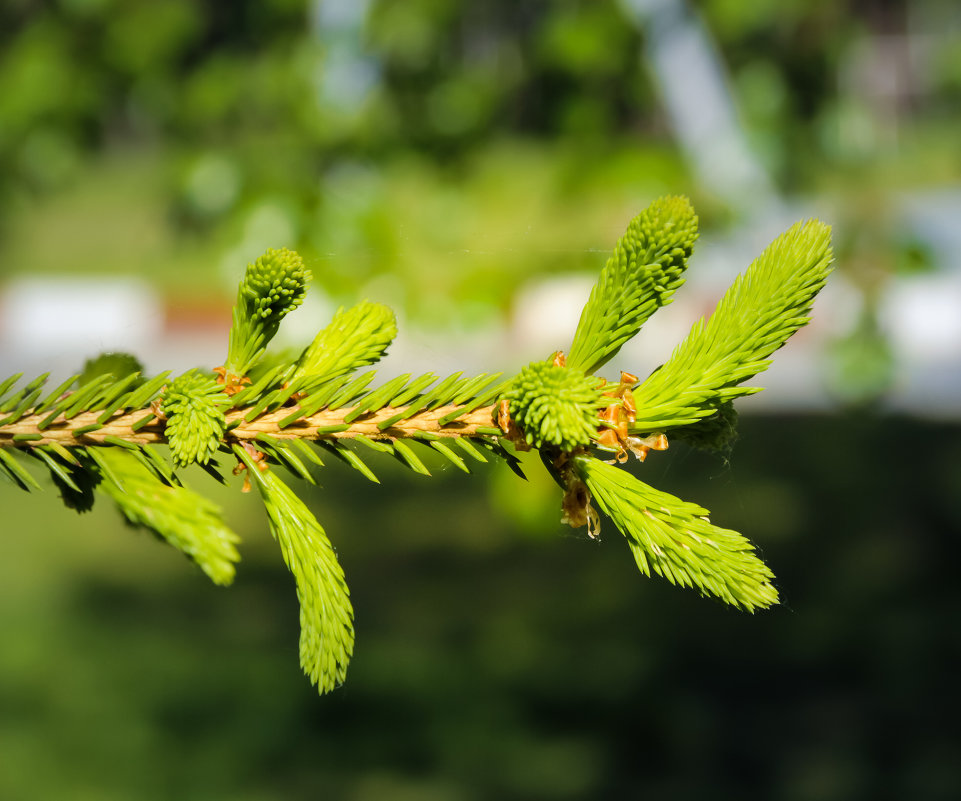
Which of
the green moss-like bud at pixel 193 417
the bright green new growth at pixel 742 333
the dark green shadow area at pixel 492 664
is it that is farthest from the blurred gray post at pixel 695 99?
the green moss-like bud at pixel 193 417

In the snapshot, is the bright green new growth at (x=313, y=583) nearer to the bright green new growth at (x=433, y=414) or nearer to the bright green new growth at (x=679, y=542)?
the bright green new growth at (x=433, y=414)

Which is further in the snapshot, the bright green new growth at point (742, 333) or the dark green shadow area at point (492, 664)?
the dark green shadow area at point (492, 664)

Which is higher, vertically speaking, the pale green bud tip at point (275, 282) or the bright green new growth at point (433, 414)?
the pale green bud tip at point (275, 282)

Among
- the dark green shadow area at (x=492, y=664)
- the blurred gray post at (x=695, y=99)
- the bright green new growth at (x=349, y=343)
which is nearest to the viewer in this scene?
the bright green new growth at (x=349, y=343)

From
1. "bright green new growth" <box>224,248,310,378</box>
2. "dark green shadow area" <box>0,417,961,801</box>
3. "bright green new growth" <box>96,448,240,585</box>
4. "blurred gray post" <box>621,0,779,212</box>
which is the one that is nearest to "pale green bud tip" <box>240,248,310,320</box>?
"bright green new growth" <box>224,248,310,378</box>

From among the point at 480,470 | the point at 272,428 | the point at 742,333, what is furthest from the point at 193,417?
the point at 480,470

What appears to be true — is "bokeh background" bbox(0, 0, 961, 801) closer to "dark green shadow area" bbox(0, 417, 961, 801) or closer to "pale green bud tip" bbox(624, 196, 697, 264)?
"dark green shadow area" bbox(0, 417, 961, 801)

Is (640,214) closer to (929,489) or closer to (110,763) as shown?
(110,763)
